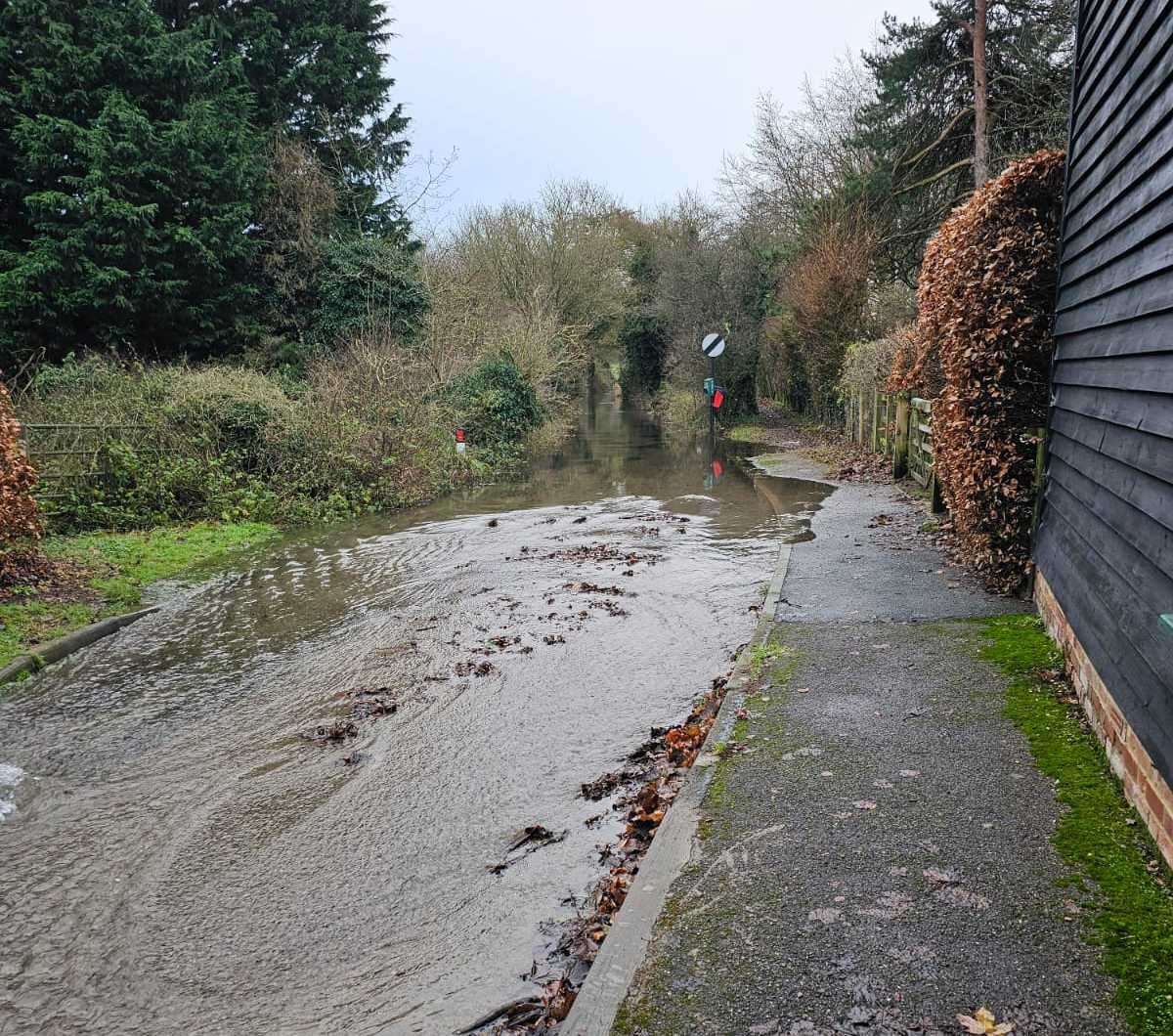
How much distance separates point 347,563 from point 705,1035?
367 inches

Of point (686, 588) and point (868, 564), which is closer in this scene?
point (868, 564)

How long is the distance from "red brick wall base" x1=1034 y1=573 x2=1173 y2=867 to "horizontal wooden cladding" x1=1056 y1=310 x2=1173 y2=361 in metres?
1.71

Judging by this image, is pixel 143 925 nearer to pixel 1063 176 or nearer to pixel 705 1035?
pixel 705 1035

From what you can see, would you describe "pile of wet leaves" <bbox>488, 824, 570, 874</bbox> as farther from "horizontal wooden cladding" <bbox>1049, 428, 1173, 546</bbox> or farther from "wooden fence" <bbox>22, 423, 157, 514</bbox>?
"wooden fence" <bbox>22, 423, 157, 514</bbox>

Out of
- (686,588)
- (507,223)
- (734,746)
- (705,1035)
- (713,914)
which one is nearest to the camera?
(705,1035)

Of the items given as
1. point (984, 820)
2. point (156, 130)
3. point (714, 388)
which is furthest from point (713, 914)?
Result: point (714, 388)

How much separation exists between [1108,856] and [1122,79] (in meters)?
4.29

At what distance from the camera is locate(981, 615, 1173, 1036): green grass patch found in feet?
8.80

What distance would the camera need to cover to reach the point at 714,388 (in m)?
27.6

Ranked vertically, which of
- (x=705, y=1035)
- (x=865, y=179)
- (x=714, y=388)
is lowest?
(x=705, y=1035)

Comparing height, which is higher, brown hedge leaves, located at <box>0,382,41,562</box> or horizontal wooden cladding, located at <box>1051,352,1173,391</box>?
horizontal wooden cladding, located at <box>1051,352,1173,391</box>

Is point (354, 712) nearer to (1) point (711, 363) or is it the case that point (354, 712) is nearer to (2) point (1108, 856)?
(2) point (1108, 856)

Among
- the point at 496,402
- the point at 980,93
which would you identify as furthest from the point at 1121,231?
the point at 496,402

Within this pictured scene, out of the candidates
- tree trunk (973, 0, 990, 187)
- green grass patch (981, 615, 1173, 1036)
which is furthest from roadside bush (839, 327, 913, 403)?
green grass patch (981, 615, 1173, 1036)
